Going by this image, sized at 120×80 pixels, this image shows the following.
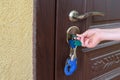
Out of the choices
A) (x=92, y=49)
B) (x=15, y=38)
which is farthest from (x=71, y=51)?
(x=15, y=38)

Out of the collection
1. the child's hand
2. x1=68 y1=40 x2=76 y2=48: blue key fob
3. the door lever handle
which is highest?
the door lever handle

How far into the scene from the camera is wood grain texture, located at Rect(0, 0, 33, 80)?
0.90m

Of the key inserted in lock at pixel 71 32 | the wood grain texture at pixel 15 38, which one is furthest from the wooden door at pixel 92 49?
the wood grain texture at pixel 15 38

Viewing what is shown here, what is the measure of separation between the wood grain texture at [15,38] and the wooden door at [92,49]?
16 centimetres

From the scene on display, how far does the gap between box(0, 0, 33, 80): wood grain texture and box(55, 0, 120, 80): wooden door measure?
0.53 feet

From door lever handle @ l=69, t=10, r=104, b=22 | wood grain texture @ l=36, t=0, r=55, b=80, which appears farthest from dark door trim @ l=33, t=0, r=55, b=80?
door lever handle @ l=69, t=10, r=104, b=22

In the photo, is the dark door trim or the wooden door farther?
the wooden door

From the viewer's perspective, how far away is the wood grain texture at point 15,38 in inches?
35.6

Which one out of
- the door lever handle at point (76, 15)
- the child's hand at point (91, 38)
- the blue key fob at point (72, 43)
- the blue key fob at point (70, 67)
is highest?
the door lever handle at point (76, 15)

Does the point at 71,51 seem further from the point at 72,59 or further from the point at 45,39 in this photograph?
the point at 45,39

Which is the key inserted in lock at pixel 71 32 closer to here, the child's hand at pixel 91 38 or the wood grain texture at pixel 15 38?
the child's hand at pixel 91 38

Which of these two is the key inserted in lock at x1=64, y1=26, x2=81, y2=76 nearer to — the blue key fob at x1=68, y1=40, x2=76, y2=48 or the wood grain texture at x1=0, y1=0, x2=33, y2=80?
the blue key fob at x1=68, y1=40, x2=76, y2=48

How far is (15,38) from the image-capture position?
0.93 m

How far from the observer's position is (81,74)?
125cm
